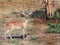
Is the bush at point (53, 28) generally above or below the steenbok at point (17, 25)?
below

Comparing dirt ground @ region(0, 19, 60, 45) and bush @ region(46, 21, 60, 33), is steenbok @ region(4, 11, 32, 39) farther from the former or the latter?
bush @ region(46, 21, 60, 33)

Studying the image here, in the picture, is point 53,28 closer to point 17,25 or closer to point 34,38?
point 34,38

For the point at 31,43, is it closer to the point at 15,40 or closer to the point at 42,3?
the point at 15,40

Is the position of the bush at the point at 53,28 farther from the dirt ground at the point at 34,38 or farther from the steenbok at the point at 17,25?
the steenbok at the point at 17,25

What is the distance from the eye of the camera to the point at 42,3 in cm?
457

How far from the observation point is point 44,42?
177 inches

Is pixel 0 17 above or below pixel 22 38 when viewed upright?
above

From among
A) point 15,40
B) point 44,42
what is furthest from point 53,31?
point 15,40

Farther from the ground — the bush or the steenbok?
the steenbok

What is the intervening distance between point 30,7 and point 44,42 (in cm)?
51

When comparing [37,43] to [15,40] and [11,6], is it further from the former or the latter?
[11,6]

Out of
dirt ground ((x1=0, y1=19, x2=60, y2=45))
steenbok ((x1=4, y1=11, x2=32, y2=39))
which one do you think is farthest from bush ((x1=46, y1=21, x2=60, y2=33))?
steenbok ((x1=4, y1=11, x2=32, y2=39))

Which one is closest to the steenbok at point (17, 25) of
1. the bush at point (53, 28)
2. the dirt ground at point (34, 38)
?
the dirt ground at point (34, 38)

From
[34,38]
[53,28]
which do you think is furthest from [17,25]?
[53,28]
